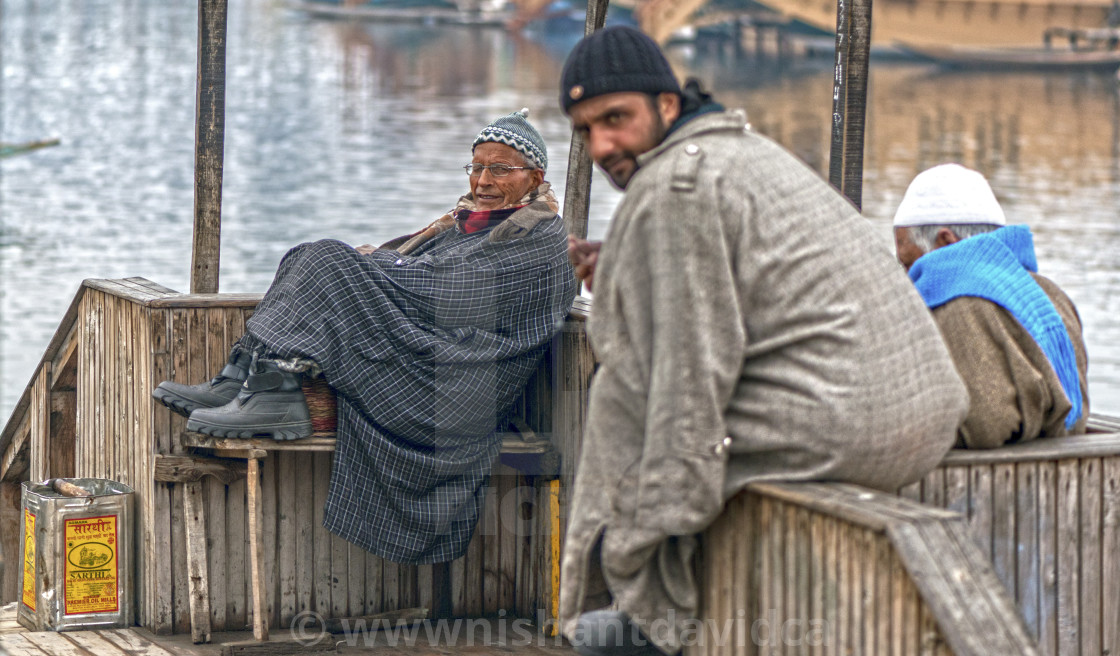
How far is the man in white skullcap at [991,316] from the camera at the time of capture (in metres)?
2.94

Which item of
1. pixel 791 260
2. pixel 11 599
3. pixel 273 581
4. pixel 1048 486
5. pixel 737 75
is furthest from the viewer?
pixel 737 75

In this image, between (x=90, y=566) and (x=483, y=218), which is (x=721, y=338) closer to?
(x=483, y=218)

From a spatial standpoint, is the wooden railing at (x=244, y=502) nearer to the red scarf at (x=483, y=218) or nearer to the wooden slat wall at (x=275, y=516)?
the wooden slat wall at (x=275, y=516)

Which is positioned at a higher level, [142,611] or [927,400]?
[927,400]

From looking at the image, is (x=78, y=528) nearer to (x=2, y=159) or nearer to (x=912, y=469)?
(x=912, y=469)

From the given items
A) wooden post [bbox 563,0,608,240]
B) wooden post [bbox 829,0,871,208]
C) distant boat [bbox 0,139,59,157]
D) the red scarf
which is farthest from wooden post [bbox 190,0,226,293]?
distant boat [bbox 0,139,59,157]

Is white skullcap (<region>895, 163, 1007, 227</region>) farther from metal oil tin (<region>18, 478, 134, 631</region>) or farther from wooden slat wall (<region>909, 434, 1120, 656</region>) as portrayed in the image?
metal oil tin (<region>18, 478, 134, 631</region>)

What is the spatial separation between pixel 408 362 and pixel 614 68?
1784 mm

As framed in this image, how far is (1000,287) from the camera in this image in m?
3.00

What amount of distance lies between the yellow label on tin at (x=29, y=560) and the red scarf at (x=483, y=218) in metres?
1.58

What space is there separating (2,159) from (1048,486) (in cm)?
2968

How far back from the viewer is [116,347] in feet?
15.3

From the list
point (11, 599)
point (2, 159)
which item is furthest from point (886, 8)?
point (11, 599)

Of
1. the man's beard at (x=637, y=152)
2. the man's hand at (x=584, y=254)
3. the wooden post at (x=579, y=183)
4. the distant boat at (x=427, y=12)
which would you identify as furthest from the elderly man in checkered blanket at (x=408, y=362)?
the distant boat at (x=427, y=12)
